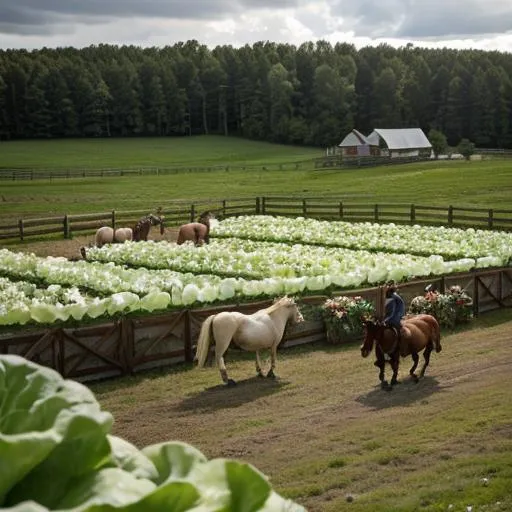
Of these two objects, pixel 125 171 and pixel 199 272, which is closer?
pixel 199 272

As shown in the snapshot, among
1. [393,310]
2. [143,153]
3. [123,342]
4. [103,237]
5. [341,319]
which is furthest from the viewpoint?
[143,153]

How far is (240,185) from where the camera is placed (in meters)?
80.2

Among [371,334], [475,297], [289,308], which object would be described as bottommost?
[475,297]

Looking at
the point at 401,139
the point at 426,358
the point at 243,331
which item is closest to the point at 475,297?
the point at 426,358

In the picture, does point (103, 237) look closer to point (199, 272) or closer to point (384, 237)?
point (199, 272)

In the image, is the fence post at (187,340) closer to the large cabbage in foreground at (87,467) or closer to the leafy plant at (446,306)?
the leafy plant at (446,306)

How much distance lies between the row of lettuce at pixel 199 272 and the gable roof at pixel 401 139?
70044 mm

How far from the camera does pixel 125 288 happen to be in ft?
80.3

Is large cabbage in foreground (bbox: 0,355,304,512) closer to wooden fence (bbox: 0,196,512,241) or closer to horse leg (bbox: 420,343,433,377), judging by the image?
horse leg (bbox: 420,343,433,377)

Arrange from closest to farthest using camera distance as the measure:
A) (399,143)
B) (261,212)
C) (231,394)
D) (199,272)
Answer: (231,394) → (199,272) → (261,212) → (399,143)

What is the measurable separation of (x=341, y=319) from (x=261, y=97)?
406 ft

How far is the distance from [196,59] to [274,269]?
5425 inches

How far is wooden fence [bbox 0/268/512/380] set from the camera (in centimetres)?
1806

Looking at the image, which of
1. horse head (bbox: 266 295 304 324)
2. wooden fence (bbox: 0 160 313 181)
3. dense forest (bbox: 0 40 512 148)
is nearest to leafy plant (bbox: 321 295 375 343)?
horse head (bbox: 266 295 304 324)
